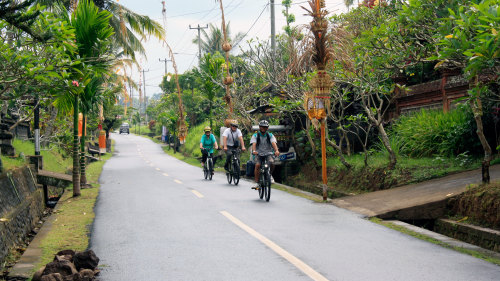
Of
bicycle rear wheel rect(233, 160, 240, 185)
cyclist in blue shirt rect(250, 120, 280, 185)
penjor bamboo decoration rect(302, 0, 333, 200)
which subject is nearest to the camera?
penjor bamboo decoration rect(302, 0, 333, 200)

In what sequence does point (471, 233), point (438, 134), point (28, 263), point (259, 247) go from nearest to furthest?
point (28, 263) → point (259, 247) → point (471, 233) → point (438, 134)

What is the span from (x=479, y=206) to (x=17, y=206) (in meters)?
8.50

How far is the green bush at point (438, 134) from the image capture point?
43.3 ft

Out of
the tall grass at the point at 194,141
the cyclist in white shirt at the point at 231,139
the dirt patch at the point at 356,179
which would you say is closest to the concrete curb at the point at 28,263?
the dirt patch at the point at 356,179

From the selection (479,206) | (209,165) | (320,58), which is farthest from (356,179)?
(479,206)

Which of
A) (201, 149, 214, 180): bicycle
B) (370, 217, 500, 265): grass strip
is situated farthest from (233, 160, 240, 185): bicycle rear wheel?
(370, 217, 500, 265): grass strip

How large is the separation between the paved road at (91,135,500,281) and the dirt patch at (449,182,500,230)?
1.73m

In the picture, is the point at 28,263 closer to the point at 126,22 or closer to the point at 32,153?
the point at 32,153

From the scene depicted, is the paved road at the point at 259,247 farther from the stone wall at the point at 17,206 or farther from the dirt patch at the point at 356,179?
the dirt patch at the point at 356,179

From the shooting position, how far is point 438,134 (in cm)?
1392

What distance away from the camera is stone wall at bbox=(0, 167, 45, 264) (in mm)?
7723

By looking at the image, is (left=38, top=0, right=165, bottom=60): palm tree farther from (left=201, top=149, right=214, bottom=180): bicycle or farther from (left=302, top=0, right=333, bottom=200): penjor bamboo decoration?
(left=302, top=0, right=333, bottom=200): penjor bamboo decoration

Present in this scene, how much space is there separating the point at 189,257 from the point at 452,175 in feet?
26.8

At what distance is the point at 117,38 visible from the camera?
25.5 metres
